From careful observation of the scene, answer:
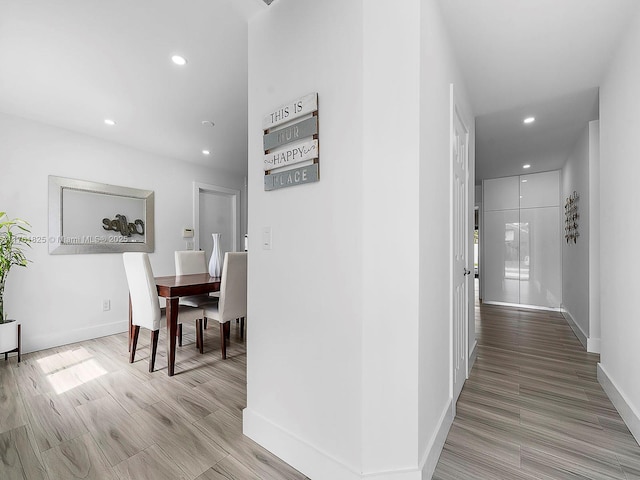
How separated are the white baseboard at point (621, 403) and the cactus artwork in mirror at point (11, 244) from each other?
4.73 metres

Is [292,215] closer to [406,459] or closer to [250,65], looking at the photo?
[250,65]

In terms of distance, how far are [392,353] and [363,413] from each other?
27 cm

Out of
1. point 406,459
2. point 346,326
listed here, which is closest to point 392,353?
point 346,326

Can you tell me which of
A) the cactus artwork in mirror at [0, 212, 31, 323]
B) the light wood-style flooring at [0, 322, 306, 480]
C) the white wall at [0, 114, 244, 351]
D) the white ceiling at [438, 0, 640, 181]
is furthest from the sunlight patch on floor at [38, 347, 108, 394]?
the white ceiling at [438, 0, 640, 181]

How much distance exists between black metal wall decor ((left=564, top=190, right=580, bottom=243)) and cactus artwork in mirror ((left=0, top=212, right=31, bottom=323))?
6076 mm

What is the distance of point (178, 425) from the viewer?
1.82 metres

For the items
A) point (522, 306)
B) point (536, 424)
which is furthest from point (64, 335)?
point (522, 306)

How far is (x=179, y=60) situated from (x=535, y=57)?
98.2 inches

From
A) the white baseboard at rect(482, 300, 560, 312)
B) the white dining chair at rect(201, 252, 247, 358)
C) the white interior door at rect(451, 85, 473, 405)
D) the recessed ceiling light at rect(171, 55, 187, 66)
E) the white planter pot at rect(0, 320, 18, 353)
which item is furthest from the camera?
the white baseboard at rect(482, 300, 560, 312)

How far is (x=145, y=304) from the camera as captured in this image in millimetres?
2629

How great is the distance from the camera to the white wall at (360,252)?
1.27 m

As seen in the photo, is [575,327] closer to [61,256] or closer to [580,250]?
[580,250]

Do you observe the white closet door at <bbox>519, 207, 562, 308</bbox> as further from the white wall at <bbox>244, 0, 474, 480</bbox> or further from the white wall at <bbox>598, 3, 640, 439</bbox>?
the white wall at <bbox>244, 0, 474, 480</bbox>

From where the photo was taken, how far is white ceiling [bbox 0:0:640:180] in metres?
1.70
